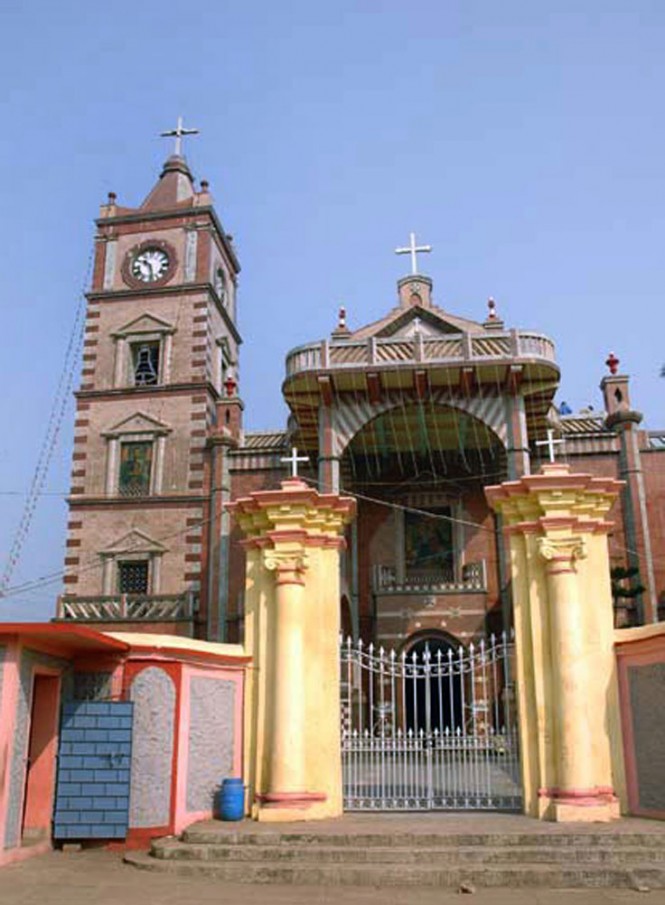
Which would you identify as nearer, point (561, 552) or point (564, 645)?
point (564, 645)

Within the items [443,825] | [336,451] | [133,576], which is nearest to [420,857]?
[443,825]

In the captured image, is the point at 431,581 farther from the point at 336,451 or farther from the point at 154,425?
the point at 154,425

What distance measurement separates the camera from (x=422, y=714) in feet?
68.0

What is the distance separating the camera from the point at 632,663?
11.2 m

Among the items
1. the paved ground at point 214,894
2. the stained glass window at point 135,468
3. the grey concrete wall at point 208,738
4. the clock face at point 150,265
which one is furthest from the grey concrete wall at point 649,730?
the clock face at point 150,265

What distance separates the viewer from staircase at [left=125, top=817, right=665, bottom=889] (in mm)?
8727

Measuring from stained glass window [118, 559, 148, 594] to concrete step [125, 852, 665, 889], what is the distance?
53.1 feet

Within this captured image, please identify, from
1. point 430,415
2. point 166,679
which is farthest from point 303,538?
point 430,415

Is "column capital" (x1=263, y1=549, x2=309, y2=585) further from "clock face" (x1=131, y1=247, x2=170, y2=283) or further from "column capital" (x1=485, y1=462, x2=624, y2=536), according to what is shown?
"clock face" (x1=131, y1=247, x2=170, y2=283)

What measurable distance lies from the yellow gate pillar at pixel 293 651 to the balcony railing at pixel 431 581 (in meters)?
10.7

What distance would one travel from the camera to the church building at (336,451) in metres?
21.0

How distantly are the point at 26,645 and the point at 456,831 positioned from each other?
536 cm

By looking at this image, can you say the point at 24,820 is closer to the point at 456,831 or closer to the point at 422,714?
the point at 456,831

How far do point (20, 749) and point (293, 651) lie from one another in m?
3.54
